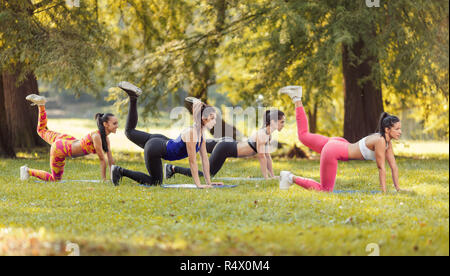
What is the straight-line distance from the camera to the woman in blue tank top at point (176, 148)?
28.0ft

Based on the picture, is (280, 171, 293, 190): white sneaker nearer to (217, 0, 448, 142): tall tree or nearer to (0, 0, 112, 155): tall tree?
(217, 0, 448, 142): tall tree

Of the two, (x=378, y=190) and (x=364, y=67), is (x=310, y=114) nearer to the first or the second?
(x=364, y=67)

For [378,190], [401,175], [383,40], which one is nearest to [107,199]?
[378,190]

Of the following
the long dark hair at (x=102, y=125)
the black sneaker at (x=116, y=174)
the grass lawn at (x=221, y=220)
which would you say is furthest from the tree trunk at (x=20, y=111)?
the black sneaker at (x=116, y=174)

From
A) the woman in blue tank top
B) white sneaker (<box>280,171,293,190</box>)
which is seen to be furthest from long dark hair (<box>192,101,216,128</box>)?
white sneaker (<box>280,171,293,190</box>)

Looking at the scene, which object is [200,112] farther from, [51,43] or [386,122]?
[51,43]

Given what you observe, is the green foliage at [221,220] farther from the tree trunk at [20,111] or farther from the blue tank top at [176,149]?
the tree trunk at [20,111]

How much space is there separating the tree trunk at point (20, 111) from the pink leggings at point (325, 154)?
1105 cm

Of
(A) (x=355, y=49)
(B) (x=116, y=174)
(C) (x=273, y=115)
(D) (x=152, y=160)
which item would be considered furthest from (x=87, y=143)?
(A) (x=355, y=49)

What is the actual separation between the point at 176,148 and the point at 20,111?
957 centimetres

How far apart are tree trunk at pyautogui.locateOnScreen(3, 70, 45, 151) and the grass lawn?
747 cm

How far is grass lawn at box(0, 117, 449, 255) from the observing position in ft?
16.5

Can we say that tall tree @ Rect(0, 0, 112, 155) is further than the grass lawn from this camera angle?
Yes

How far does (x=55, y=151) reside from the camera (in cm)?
965
